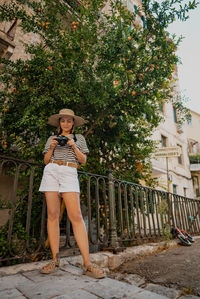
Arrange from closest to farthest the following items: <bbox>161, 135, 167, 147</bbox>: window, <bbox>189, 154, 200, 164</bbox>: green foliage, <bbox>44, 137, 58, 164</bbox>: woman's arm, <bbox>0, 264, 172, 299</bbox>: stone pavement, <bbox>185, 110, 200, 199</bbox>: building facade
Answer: <bbox>0, 264, 172, 299</bbox>: stone pavement → <bbox>44, 137, 58, 164</bbox>: woman's arm → <bbox>161, 135, 167, 147</bbox>: window → <bbox>185, 110, 200, 199</bbox>: building facade → <bbox>189, 154, 200, 164</bbox>: green foliage

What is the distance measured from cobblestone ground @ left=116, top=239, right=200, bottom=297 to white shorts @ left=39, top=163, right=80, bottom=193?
3.74ft

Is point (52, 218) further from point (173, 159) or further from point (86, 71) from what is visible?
point (173, 159)

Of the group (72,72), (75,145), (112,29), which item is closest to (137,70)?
(112,29)

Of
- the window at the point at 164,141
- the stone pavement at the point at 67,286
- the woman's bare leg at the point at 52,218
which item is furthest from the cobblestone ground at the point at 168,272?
the window at the point at 164,141

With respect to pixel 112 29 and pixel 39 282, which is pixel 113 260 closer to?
pixel 39 282

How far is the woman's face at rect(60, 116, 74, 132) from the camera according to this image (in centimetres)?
253

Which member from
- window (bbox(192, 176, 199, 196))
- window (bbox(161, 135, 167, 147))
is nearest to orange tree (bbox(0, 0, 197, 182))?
window (bbox(161, 135, 167, 147))

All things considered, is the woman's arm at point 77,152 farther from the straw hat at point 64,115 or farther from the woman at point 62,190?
the straw hat at point 64,115

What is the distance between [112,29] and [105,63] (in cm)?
92

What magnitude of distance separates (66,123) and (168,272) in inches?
83.8

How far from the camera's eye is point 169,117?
14.8 m

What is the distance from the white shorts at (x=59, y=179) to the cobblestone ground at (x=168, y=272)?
1.14 metres

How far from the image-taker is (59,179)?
220 cm

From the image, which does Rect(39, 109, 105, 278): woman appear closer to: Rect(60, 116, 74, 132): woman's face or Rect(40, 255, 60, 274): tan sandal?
Rect(40, 255, 60, 274): tan sandal
